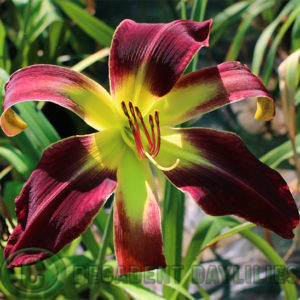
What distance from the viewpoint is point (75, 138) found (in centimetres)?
75

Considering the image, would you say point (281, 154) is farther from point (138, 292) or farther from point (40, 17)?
point (40, 17)

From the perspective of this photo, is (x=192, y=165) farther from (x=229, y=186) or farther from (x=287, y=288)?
(x=287, y=288)

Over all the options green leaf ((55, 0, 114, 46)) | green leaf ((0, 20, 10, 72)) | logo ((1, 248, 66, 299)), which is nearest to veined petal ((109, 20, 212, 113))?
logo ((1, 248, 66, 299))

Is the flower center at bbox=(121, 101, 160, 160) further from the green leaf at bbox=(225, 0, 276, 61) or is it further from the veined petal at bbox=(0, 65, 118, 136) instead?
the green leaf at bbox=(225, 0, 276, 61)

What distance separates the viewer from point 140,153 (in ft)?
2.46

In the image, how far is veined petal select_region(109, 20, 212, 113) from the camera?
0.75 m

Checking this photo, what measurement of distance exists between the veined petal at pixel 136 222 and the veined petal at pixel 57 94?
0.32 feet

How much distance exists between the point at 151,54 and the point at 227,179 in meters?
0.25

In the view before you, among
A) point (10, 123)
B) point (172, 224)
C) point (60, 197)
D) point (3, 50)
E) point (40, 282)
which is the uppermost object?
point (3, 50)

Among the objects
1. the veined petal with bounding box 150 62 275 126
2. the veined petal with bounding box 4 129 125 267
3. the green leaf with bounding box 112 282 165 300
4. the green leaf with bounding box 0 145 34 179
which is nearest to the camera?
the veined petal with bounding box 4 129 125 267

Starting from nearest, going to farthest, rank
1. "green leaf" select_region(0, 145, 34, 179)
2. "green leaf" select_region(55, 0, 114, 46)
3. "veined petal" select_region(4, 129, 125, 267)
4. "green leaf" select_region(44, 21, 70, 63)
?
1. "veined petal" select_region(4, 129, 125, 267)
2. "green leaf" select_region(0, 145, 34, 179)
3. "green leaf" select_region(55, 0, 114, 46)
4. "green leaf" select_region(44, 21, 70, 63)

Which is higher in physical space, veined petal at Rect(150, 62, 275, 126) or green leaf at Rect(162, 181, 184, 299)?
veined petal at Rect(150, 62, 275, 126)

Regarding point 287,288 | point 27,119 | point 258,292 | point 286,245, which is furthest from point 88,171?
point 286,245

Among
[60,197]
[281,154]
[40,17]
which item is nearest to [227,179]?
[60,197]
